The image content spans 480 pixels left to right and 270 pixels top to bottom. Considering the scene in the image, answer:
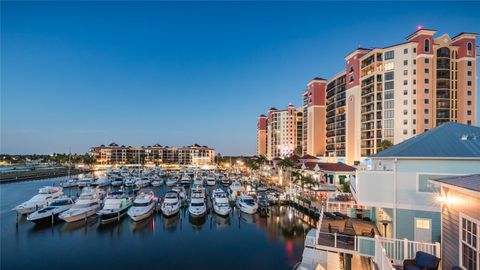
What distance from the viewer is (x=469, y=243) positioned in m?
7.86

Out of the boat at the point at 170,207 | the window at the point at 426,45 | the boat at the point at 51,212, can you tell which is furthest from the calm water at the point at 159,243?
the window at the point at 426,45

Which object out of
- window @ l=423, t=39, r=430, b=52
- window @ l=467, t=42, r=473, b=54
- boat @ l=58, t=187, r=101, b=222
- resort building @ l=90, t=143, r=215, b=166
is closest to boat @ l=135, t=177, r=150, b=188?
boat @ l=58, t=187, r=101, b=222

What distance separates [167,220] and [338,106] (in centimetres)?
5462

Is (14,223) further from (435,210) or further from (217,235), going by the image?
(435,210)

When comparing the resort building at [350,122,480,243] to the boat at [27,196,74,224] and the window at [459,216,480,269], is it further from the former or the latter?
the boat at [27,196,74,224]

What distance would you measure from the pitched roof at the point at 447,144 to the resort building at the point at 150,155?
553ft

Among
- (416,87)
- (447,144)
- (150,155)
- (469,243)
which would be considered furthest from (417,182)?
A: (150,155)

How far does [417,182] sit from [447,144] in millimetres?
2722

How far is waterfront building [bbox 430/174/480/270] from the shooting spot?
295 inches

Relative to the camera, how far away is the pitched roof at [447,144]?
13.5 meters

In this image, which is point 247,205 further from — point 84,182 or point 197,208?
point 84,182

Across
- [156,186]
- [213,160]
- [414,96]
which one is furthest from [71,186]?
[213,160]

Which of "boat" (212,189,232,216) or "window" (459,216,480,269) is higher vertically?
"window" (459,216,480,269)

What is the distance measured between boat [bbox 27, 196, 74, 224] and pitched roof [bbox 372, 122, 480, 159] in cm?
3893
